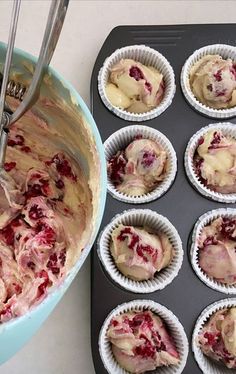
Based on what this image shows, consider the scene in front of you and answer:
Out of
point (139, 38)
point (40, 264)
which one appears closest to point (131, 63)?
point (139, 38)

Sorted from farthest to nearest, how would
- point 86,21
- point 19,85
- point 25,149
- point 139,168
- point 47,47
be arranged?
point 86,21
point 139,168
point 25,149
point 19,85
point 47,47

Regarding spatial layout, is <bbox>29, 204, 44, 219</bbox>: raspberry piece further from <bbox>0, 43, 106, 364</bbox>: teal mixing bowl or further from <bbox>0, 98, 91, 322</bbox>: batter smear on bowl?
<bbox>0, 43, 106, 364</bbox>: teal mixing bowl

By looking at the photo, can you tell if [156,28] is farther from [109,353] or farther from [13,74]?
[109,353]

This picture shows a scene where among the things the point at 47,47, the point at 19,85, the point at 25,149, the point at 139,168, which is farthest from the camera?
the point at 139,168

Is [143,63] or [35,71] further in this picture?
[143,63]

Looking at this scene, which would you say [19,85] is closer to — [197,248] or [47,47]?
[47,47]

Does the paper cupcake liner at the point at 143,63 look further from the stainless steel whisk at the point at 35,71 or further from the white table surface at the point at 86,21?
the stainless steel whisk at the point at 35,71

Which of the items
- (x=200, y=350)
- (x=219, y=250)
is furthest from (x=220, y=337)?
(x=219, y=250)
